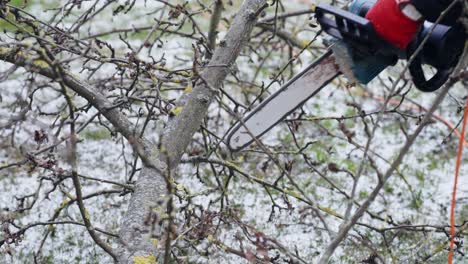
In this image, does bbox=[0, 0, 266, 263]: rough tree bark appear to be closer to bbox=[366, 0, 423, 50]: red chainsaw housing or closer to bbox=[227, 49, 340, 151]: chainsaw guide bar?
bbox=[227, 49, 340, 151]: chainsaw guide bar

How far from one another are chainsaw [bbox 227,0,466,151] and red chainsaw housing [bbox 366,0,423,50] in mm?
16

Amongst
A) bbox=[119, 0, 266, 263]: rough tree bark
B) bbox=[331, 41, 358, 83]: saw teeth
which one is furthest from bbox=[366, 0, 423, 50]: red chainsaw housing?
bbox=[119, 0, 266, 263]: rough tree bark

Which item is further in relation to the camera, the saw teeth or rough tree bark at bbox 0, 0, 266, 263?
rough tree bark at bbox 0, 0, 266, 263

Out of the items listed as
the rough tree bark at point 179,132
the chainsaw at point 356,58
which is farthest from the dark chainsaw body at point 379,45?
the rough tree bark at point 179,132

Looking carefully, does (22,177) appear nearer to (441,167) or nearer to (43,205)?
(43,205)

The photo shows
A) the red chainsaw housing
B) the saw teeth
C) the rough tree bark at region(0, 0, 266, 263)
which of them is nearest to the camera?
the red chainsaw housing

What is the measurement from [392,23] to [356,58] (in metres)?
0.18

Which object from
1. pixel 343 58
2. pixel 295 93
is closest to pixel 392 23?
pixel 343 58

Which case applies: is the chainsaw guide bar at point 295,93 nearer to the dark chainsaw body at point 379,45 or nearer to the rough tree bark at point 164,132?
the dark chainsaw body at point 379,45

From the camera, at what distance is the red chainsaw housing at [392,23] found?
1.84 metres

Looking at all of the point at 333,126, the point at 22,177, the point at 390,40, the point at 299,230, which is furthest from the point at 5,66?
the point at 390,40

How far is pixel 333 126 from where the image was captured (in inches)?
213

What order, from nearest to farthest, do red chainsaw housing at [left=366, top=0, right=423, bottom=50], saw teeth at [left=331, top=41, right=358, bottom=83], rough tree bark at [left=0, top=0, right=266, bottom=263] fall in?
red chainsaw housing at [left=366, top=0, right=423, bottom=50], saw teeth at [left=331, top=41, right=358, bottom=83], rough tree bark at [left=0, top=0, right=266, bottom=263]

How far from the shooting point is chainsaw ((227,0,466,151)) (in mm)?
1892
